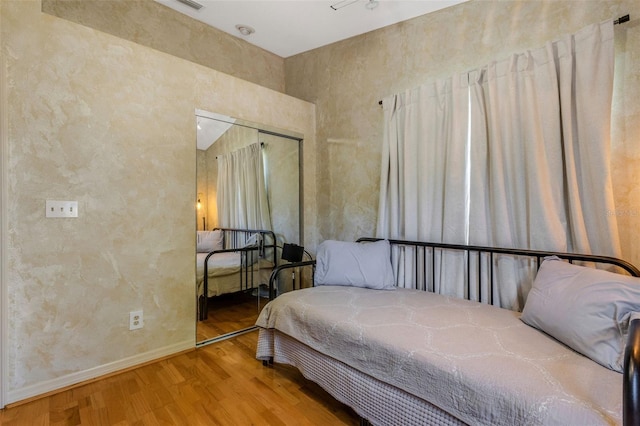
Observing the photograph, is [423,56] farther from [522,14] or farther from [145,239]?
[145,239]

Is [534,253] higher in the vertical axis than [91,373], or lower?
higher

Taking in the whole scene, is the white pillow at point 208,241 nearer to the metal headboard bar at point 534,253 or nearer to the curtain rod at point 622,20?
the metal headboard bar at point 534,253

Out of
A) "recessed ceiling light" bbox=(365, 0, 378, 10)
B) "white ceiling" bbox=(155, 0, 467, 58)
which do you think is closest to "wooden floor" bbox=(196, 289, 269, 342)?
"white ceiling" bbox=(155, 0, 467, 58)

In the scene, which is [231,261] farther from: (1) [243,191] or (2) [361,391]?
(2) [361,391]

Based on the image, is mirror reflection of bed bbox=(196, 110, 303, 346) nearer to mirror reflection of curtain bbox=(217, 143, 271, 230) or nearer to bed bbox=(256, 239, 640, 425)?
mirror reflection of curtain bbox=(217, 143, 271, 230)

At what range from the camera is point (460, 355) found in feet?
4.05

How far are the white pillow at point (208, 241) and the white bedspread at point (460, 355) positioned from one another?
81 cm

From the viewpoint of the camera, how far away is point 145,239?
85.6 inches

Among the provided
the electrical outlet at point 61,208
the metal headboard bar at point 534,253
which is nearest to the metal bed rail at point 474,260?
the metal headboard bar at point 534,253

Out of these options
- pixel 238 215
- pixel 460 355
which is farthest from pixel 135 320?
pixel 460 355

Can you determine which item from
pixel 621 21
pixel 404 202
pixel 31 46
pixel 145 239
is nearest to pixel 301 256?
pixel 404 202

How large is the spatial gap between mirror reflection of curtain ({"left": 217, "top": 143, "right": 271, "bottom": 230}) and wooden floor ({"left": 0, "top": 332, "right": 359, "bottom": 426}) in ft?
3.81

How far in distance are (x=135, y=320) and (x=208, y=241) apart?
750mm

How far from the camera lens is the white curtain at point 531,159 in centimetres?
159
